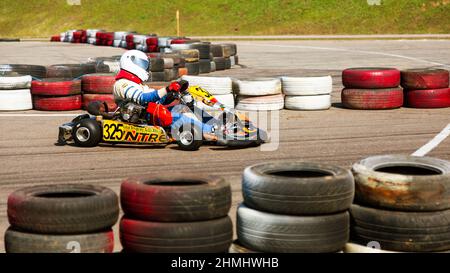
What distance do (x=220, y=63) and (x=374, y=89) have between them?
32.0ft

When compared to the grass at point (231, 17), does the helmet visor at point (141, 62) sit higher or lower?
higher

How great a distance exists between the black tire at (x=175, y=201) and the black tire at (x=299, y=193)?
0.22 m

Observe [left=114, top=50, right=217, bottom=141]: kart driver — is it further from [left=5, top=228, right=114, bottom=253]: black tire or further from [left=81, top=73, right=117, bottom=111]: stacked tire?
[left=5, top=228, right=114, bottom=253]: black tire

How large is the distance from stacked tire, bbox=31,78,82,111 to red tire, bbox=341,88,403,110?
521cm

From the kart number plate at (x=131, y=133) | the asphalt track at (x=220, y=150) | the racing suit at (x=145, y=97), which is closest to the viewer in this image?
the asphalt track at (x=220, y=150)

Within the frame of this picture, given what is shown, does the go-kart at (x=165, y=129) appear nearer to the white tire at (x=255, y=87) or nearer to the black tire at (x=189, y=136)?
the black tire at (x=189, y=136)

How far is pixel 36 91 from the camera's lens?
596 inches

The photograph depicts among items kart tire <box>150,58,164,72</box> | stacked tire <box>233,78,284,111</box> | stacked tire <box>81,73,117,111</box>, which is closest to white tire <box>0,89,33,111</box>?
stacked tire <box>81,73,117,111</box>

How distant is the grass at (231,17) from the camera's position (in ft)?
149

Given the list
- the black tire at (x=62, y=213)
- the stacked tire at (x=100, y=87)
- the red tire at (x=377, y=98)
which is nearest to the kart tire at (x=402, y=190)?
the black tire at (x=62, y=213)

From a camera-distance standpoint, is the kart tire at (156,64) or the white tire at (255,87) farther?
the kart tire at (156,64)

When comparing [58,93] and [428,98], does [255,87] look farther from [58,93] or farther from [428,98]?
[58,93]
